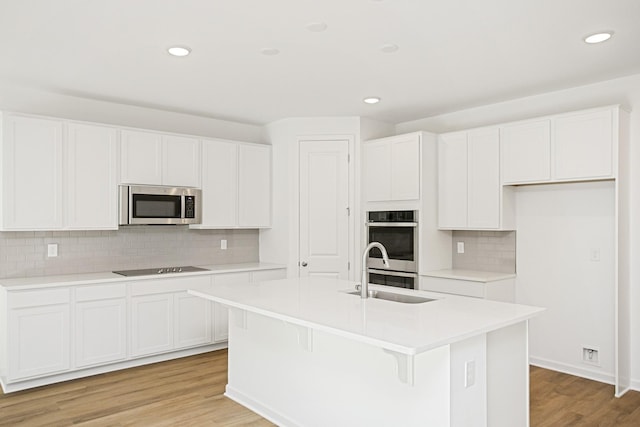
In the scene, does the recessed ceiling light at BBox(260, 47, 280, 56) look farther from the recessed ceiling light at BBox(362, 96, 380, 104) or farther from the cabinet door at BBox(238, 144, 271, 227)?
the cabinet door at BBox(238, 144, 271, 227)

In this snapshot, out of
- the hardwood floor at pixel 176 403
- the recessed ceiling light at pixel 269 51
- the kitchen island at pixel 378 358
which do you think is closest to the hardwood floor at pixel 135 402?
the hardwood floor at pixel 176 403

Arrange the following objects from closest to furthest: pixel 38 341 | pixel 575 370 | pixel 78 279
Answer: pixel 38 341
pixel 78 279
pixel 575 370

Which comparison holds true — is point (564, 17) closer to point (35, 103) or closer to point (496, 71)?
point (496, 71)

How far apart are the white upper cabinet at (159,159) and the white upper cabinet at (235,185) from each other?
0.47 ft

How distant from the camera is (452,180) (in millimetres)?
4805

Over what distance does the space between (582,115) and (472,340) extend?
2.52 meters

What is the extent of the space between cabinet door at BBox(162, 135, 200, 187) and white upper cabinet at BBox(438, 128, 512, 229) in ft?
8.37

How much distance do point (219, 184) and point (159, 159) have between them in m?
0.72

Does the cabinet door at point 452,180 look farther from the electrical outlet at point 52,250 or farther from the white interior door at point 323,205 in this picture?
the electrical outlet at point 52,250

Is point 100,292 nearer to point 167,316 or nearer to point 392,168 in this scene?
point 167,316

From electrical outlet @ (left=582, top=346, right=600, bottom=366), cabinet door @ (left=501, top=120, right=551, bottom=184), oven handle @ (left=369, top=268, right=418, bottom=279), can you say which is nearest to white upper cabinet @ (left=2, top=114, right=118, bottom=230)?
oven handle @ (left=369, top=268, right=418, bottom=279)

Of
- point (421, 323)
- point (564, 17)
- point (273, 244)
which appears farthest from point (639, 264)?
point (273, 244)

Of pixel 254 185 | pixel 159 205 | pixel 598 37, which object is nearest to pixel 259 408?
pixel 159 205

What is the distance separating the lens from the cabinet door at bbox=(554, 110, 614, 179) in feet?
12.2
